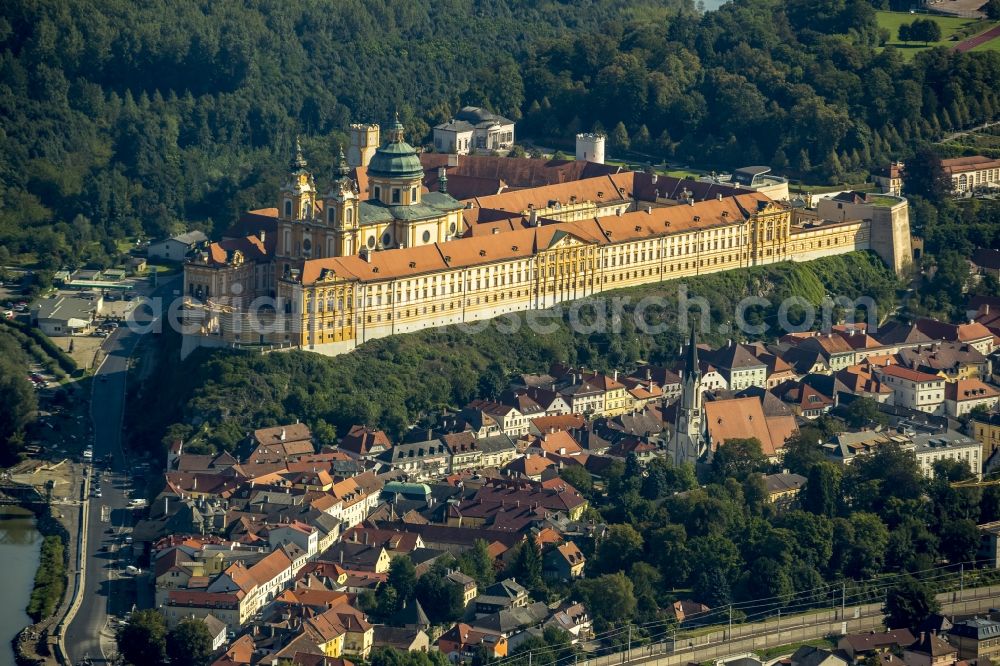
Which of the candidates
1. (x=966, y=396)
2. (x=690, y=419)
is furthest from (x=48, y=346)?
(x=966, y=396)

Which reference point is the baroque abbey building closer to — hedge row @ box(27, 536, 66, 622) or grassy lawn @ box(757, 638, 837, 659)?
hedge row @ box(27, 536, 66, 622)

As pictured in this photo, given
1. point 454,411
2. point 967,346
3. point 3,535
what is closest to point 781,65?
point 967,346

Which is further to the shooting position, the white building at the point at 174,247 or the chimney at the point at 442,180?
the white building at the point at 174,247

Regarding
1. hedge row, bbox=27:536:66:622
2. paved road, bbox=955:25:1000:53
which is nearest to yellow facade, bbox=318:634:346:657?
hedge row, bbox=27:536:66:622

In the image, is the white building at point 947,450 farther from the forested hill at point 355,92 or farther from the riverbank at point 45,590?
the forested hill at point 355,92

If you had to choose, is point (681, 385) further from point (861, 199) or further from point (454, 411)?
point (861, 199)

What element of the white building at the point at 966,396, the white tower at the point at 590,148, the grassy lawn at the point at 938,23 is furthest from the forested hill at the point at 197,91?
the white building at the point at 966,396
